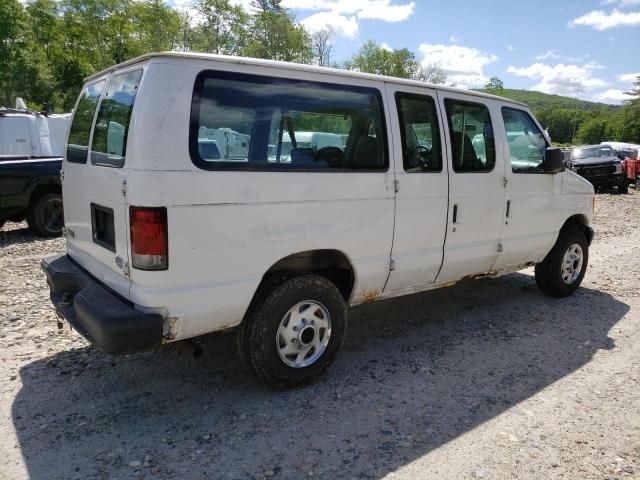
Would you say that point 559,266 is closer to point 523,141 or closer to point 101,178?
point 523,141

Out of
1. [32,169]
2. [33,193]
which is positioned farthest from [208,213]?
[33,193]

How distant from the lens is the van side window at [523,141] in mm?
4863

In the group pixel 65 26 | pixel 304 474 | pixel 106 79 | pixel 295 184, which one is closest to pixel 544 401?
pixel 304 474

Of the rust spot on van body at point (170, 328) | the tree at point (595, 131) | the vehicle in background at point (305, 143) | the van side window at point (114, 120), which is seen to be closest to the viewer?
the rust spot on van body at point (170, 328)

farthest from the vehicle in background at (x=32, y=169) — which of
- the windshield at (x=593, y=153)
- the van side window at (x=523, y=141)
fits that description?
the windshield at (x=593, y=153)

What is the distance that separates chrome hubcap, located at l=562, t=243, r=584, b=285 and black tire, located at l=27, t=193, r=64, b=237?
25.2 ft

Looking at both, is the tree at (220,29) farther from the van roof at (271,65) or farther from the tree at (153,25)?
the van roof at (271,65)

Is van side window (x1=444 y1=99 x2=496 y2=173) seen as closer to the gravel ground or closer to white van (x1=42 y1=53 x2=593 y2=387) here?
white van (x1=42 y1=53 x2=593 y2=387)

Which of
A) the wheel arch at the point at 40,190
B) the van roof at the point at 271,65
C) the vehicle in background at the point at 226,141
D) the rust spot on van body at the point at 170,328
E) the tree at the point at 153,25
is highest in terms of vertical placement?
the tree at the point at 153,25

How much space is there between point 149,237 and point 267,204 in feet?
2.42

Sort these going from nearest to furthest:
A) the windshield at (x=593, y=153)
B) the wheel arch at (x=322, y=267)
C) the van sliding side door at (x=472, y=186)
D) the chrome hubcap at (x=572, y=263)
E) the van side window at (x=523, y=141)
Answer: the wheel arch at (x=322, y=267)
the van sliding side door at (x=472, y=186)
the van side window at (x=523, y=141)
the chrome hubcap at (x=572, y=263)
the windshield at (x=593, y=153)

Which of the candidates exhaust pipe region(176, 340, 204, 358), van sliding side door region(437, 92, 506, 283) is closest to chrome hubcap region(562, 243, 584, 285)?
van sliding side door region(437, 92, 506, 283)

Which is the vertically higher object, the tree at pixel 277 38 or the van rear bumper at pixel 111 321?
the tree at pixel 277 38

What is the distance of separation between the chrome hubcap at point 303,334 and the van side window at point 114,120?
1.48 metres
